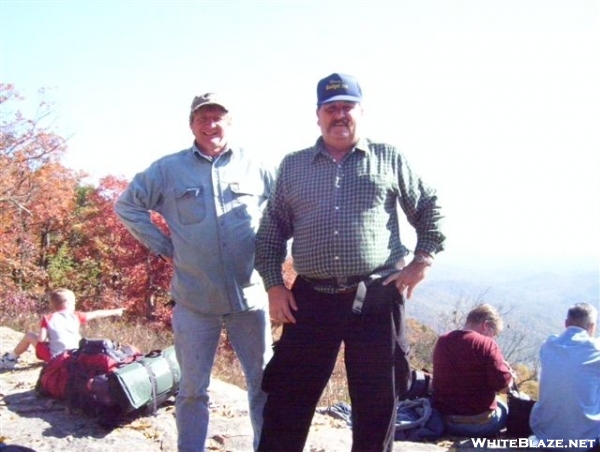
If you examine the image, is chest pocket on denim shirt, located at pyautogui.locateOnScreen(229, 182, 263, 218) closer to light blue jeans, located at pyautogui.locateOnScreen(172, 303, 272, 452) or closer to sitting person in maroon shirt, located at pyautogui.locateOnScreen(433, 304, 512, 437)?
light blue jeans, located at pyautogui.locateOnScreen(172, 303, 272, 452)

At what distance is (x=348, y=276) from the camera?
272 centimetres

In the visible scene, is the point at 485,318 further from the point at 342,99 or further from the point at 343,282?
the point at 342,99

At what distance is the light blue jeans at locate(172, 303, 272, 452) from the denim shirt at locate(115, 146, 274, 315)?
3.4 inches

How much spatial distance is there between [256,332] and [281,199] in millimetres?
787

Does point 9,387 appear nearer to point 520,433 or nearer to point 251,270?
point 251,270

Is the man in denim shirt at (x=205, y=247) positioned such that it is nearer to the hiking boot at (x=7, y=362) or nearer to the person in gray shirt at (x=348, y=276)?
the person in gray shirt at (x=348, y=276)

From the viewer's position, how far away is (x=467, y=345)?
4.56 metres

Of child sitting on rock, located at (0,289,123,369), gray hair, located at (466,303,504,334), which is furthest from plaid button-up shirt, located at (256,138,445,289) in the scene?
child sitting on rock, located at (0,289,123,369)

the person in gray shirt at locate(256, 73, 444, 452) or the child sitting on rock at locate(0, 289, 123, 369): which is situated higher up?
the person in gray shirt at locate(256, 73, 444, 452)

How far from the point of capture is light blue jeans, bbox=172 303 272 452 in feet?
10.3

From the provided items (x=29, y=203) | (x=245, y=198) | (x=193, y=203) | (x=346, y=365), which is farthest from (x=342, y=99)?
(x=29, y=203)

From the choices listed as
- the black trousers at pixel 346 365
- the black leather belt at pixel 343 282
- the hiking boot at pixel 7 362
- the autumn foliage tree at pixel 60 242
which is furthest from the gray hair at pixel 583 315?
the autumn foliage tree at pixel 60 242

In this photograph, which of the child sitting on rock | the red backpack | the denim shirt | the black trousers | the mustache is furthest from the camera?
the child sitting on rock

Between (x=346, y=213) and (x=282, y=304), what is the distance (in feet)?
1.77
